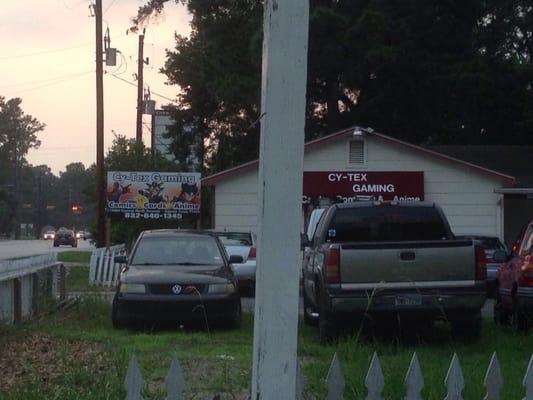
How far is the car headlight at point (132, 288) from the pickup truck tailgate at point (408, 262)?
11.4 feet

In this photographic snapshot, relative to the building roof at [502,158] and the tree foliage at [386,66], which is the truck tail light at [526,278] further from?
the tree foliage at [386,66]

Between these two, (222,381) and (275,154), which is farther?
(222,381)

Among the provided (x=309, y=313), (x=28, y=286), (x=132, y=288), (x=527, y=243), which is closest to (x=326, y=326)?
(x=309, y=313)

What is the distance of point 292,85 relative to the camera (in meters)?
4.90

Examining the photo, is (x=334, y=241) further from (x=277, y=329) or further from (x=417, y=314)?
(x=277, y=329)

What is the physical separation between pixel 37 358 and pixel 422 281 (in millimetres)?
4470

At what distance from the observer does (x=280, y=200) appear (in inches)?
192

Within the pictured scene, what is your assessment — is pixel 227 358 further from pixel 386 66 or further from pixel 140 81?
pixel 140 81

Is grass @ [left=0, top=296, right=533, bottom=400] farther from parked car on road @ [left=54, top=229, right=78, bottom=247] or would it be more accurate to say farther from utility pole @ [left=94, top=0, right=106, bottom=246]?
parked car on road @ [left=54, top=229, right=78, bottom=247]

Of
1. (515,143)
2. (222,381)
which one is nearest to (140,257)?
(222,381)

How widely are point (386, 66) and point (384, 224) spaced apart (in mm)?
21754

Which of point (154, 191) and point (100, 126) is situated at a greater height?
point (100, 126)

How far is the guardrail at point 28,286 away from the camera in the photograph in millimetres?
13680

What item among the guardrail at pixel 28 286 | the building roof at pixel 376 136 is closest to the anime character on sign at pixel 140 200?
the building roof at pixel 376 136
